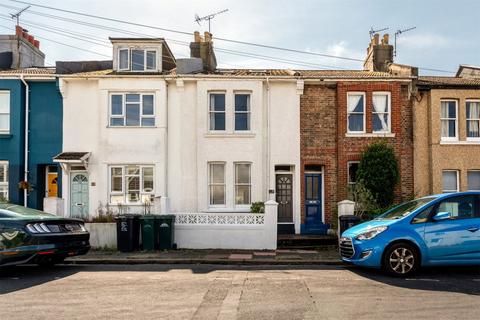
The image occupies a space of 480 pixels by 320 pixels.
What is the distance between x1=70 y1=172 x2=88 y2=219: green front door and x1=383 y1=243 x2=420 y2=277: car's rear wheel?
1224 cm

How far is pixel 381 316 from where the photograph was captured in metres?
6.87

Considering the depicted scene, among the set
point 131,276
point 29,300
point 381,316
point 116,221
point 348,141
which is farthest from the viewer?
point 348,141

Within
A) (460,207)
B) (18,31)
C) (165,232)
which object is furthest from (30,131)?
(460,207)

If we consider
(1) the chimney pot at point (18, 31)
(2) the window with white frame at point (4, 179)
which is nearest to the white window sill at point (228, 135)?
(2) the window with white frame at point (4, 179)

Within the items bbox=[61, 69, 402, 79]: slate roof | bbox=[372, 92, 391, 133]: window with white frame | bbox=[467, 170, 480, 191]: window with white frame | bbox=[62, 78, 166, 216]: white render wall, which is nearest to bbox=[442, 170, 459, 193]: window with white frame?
bbox=[467, 170, 480, 191]: window with white frame

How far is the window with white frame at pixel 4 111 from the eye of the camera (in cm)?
1847

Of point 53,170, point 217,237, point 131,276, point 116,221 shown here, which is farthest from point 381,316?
point 53,170

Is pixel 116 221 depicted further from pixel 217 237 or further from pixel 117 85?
pixel 117 85

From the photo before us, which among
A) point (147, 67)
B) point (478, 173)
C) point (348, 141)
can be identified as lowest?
point (478, 173)

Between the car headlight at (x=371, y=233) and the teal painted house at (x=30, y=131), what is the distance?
40.3 ft

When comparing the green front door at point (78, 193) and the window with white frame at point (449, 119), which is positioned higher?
the window with white frame at point (449, 119)

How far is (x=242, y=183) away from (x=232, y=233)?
358 cm

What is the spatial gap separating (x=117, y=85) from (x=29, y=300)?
11635mm

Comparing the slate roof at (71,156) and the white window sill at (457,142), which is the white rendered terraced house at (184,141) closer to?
the slate roof at (71,156)
